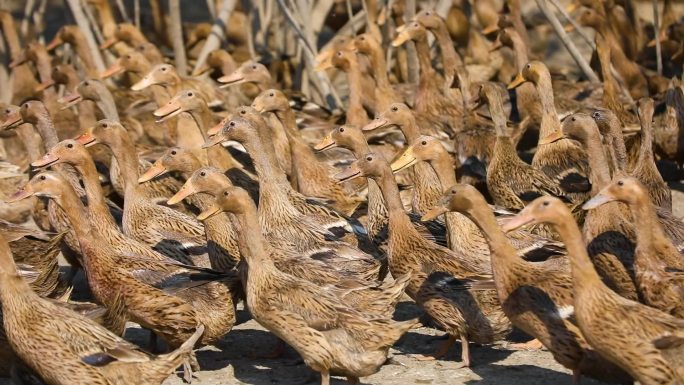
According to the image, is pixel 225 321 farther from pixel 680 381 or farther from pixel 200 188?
pixel 680 381

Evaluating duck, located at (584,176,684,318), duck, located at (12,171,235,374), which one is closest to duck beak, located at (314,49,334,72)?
duck, located at (12,171,235,374)

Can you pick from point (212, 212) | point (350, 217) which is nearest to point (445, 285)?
point (212, 212)

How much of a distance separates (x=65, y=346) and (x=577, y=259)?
295 cm

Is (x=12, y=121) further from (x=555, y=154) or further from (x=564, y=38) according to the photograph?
(x=564, y=38)

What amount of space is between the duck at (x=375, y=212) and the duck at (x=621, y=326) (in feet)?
7.50

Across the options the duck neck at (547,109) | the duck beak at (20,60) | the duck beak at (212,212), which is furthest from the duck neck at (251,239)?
the duck beak at (20,60)

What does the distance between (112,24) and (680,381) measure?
1133cm

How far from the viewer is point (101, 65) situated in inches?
631

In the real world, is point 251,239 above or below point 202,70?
above

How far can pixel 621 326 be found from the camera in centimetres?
771

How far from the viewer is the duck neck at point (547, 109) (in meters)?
11.9

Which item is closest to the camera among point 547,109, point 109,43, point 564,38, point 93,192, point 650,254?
point 650,254

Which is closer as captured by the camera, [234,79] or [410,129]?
[410,129]

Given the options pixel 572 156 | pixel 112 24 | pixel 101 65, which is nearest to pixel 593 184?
pixel 572 156
